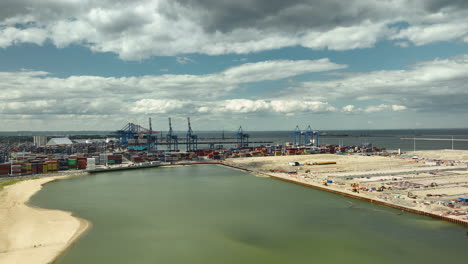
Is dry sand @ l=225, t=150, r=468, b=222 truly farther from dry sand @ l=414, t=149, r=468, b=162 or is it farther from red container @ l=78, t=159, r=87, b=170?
red container @ l=78, t=159, r=87, b=170

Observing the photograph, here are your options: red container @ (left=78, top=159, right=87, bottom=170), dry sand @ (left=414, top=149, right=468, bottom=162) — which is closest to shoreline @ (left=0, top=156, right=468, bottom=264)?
red container @ (left=78, top=159, right=87, bottom=170)

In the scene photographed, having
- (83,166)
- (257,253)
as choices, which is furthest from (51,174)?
(257,253)

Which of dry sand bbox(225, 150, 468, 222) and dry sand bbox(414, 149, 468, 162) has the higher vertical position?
dry sand bbox(414, 149, 468, 162)

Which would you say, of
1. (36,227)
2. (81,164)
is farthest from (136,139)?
(36,227)

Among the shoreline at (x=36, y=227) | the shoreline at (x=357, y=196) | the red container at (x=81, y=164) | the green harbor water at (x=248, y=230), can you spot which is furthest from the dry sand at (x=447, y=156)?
the red container at (x=81, y=164)

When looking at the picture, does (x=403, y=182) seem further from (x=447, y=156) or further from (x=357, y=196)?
(x=447, y=156)

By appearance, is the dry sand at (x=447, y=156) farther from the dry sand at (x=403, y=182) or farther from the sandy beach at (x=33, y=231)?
the sandy beach at (x=33, y=231)
